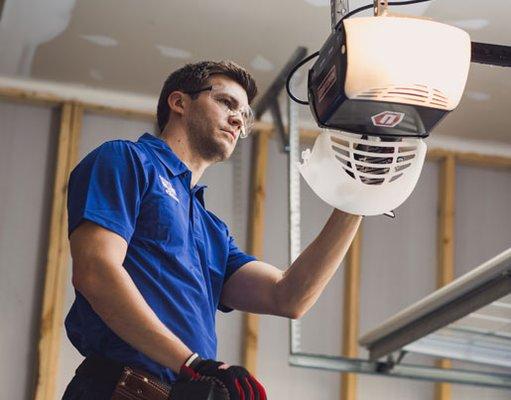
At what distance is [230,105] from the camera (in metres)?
2.23

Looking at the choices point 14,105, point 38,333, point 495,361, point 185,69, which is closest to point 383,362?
point 495,361

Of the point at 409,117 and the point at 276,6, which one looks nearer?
the point at 409,117

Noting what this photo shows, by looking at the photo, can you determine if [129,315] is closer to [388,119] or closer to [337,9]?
[388,119]

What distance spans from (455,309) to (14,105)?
8.48ft

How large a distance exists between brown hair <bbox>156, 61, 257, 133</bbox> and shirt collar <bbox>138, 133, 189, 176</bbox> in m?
0.20

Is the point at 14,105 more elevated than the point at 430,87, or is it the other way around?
the point at 14,105

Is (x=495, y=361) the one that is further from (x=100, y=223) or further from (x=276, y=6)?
(x=100, y=223)

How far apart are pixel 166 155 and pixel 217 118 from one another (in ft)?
0.59

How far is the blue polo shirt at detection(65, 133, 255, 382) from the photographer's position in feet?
5.94

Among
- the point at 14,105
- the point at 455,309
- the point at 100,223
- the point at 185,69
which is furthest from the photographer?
the point at 14,105

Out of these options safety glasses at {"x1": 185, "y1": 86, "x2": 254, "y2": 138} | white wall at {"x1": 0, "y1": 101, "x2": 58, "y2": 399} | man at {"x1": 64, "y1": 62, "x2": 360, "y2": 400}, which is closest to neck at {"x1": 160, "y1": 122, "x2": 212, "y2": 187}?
man at {"x1": 64, "y1": 62, "x2": 360, "y2": 400}

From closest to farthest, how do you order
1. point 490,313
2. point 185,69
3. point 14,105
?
1. point 185,69
2. point 490,313
3. point 14,105

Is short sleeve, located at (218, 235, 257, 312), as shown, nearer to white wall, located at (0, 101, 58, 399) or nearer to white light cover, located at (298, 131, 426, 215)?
white light cover, located at (298, 131, 426, 215)

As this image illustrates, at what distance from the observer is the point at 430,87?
1.68m
